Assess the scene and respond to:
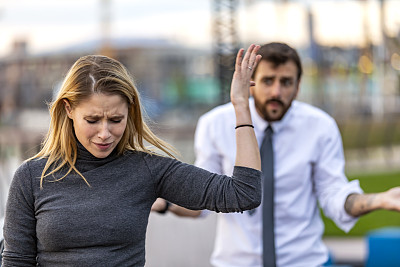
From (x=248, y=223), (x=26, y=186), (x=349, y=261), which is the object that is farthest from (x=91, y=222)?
(x=349, y=261)

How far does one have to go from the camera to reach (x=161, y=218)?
4457 mm

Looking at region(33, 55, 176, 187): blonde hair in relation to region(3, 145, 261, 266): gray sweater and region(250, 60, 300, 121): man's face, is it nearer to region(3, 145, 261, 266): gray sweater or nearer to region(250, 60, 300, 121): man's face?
region(3, 145, 261, 266): gray sweater

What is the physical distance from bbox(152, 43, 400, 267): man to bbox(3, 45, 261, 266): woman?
0.87 metres

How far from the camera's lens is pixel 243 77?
204 cm

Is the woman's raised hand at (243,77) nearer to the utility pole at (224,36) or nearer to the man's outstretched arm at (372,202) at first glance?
the man's outstretched arm at (372,202)

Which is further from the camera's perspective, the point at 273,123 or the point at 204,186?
the point at 273,123

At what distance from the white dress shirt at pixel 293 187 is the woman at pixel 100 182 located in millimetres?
974

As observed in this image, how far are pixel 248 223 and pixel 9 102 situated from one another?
32305mm

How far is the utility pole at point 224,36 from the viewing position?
7955 millimetres

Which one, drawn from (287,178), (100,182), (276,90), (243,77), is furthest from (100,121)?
(287,178)

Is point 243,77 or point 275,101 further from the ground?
point 243,77

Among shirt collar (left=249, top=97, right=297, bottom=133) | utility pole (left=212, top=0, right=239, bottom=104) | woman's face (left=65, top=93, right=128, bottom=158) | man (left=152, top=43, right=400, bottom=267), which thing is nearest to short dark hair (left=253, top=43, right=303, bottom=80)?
man (left=152, top=43, right=400, bottom=267)

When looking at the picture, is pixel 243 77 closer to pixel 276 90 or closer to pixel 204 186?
pixel 204 186

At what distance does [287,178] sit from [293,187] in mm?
49
